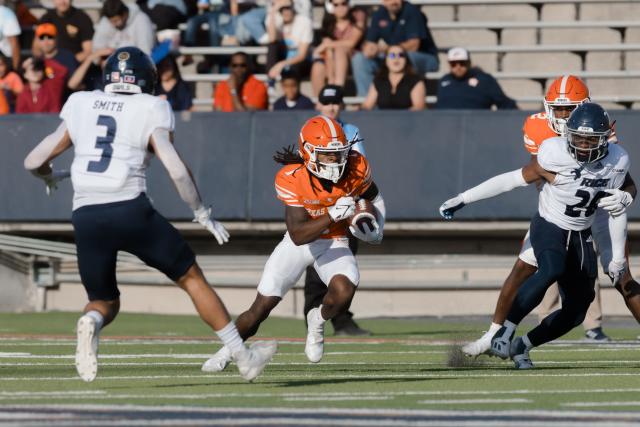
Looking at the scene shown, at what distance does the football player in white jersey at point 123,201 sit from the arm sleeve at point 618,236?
2.48 metres

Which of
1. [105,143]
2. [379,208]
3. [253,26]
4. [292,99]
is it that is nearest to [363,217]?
[379,208]

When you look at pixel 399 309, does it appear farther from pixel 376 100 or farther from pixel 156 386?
pixel 156 386

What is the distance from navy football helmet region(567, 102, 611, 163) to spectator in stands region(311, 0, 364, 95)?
7.03 m

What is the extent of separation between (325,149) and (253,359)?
1.56 m

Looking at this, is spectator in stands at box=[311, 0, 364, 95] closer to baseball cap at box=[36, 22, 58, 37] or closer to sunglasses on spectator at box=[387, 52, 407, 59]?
sunglasses on spectator at box=[387, 52, 407, 59]

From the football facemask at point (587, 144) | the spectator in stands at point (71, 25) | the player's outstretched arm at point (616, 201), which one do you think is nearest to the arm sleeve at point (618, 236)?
the player's outstretched arm at point (616, 201)

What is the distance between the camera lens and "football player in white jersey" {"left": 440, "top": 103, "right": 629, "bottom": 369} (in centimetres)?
839

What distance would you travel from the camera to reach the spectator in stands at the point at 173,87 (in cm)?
1520

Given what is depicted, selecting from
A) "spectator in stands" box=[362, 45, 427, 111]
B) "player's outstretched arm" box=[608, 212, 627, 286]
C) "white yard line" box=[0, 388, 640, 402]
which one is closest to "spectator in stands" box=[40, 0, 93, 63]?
"spectator in stands" box=[362, 45, 427, 111]

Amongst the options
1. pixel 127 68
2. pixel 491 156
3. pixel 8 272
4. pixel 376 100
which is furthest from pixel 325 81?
pixel 127 68

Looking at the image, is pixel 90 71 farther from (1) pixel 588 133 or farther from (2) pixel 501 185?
(1) pixel 588 133

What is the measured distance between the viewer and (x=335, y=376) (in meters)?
7.87

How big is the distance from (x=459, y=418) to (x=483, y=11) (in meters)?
12.0

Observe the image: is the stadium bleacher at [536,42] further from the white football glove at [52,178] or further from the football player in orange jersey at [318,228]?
the white football glove at [52,178]
